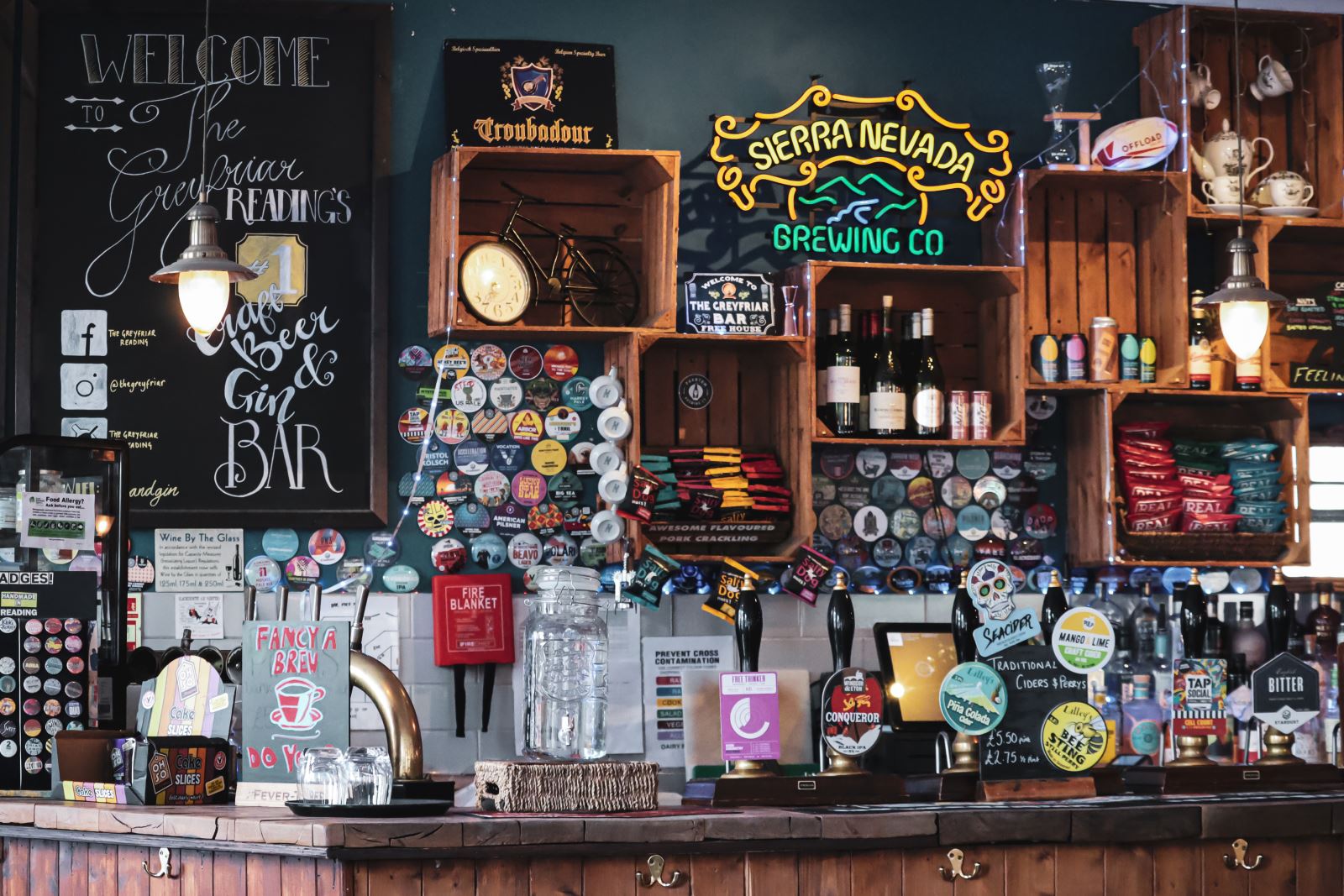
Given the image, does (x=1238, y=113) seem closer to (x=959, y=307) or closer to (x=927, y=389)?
(x=959, y=307)

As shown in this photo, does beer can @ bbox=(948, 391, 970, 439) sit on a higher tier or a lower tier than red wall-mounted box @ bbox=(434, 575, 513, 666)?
higher

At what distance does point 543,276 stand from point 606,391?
1.40ft

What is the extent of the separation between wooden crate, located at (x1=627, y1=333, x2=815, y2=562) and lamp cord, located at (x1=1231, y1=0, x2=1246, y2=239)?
1475mm

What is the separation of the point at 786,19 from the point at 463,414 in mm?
1751

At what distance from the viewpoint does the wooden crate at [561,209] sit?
527 cm

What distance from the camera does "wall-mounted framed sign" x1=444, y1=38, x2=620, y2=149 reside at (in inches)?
213

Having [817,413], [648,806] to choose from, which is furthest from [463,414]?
[648,806]

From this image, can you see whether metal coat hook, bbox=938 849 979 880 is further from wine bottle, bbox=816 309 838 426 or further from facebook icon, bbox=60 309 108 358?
facebook icon, bbox=60 309 108 358

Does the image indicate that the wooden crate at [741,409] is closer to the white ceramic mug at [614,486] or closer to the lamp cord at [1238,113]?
the white ceramic mug at [614,486]

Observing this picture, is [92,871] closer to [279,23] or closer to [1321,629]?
[279,23]

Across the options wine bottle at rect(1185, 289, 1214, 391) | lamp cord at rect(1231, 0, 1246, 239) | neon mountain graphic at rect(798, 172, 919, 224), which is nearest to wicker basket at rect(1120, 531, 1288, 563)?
wine bottle at rect(1185, 289, 1214, 391)

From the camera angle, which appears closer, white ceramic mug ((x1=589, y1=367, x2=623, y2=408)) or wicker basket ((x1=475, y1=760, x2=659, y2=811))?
wicker basket ((x1=475, y1=760, x2=659, y2=811))

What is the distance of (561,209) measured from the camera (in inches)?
219

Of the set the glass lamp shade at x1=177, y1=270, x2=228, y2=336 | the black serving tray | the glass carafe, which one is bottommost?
the black serving tray
